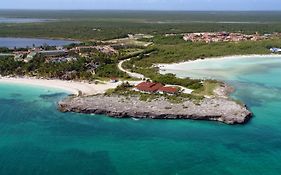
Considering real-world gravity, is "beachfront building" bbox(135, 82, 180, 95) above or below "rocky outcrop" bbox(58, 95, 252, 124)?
above

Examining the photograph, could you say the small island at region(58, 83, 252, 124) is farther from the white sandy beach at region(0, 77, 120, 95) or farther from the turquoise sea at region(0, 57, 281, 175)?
the white sandy beach at region(0, 77, 120, 95)

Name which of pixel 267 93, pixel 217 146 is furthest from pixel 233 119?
pixel 267 93

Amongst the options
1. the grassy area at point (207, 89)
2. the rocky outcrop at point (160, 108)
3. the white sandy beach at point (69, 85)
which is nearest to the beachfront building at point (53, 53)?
the white sandy beach at point (69, 85)

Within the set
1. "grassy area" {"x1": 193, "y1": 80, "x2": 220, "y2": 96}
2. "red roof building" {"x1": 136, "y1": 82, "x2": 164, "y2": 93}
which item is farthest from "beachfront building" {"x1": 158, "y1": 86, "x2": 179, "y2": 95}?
"grassy area" {"x1": 193, "y1": 80, "x2": 220, "y2": 96}

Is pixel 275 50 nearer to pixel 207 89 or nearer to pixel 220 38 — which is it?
pixel 220 38

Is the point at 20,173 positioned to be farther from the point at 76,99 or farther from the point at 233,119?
the point at 233,119

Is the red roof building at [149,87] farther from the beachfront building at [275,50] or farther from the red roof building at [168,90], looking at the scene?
the beachfront building at [275,50]
